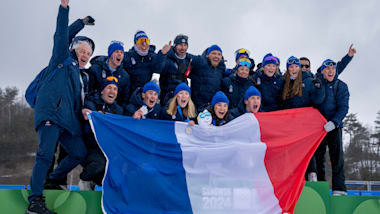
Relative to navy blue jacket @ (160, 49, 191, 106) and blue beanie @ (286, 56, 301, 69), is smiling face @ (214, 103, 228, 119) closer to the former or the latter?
navy blue jacket @ (160, 49, 191, 106)

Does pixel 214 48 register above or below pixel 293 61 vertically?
above

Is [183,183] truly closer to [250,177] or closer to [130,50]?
[250,177]

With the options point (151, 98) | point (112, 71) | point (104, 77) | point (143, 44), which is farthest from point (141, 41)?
point (151, 98)

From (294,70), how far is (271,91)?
580 millimetres

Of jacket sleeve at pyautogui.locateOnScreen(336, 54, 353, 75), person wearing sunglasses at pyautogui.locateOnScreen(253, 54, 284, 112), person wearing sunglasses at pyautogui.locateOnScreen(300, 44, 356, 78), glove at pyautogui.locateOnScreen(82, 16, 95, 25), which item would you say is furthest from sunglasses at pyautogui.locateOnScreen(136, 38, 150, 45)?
jacket sleeve at pyautogui.locateOnScreen(336, 54, 353, 75)

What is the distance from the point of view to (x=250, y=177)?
4.52 m

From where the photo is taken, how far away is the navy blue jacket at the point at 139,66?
6238mm

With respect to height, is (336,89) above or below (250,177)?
above

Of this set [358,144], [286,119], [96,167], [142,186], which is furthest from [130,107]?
[358,144]

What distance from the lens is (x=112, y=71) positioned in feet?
18.7

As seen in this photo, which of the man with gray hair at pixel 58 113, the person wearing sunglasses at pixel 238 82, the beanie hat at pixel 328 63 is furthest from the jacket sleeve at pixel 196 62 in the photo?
the man with gray hair at pixel 58 113

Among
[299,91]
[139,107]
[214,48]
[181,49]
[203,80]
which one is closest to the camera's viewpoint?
[139,107]

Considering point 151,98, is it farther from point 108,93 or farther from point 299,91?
point 299,91

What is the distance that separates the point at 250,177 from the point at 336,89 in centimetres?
273
